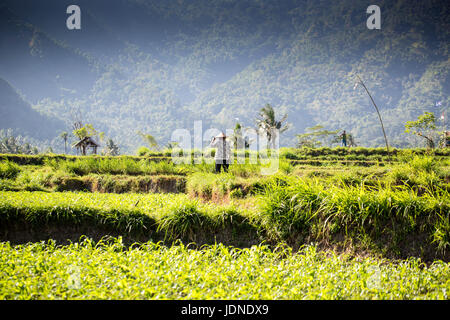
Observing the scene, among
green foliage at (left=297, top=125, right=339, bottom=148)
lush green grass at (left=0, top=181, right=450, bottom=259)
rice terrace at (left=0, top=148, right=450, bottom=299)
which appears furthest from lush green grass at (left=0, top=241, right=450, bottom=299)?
green foliage at (left=297, top=125, right=339, bottom=148)

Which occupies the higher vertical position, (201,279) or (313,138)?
(313,138)

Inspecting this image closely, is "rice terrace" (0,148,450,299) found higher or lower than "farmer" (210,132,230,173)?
lower

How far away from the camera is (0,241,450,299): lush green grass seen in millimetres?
2867

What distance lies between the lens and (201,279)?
3.25m

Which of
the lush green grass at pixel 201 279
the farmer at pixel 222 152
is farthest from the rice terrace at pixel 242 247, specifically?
the farmer at pixel 222 152

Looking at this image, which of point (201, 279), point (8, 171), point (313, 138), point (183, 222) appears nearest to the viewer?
point (201, 279)

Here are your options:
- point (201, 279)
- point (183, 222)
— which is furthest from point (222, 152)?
point (201, 279)

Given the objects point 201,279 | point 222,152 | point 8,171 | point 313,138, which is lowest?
point 201,279

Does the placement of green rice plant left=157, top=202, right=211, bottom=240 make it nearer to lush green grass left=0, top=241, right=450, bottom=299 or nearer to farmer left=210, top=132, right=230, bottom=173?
lush green grass left=0, top=241, right=450, bottom=299

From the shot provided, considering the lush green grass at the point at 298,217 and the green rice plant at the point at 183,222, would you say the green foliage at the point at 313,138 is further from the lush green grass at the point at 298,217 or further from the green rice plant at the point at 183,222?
the green rice plant at the point at 183,222

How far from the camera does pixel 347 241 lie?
4547 mm

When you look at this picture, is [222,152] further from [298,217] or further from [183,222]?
[298,217]

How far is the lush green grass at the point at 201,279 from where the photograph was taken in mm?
2867
